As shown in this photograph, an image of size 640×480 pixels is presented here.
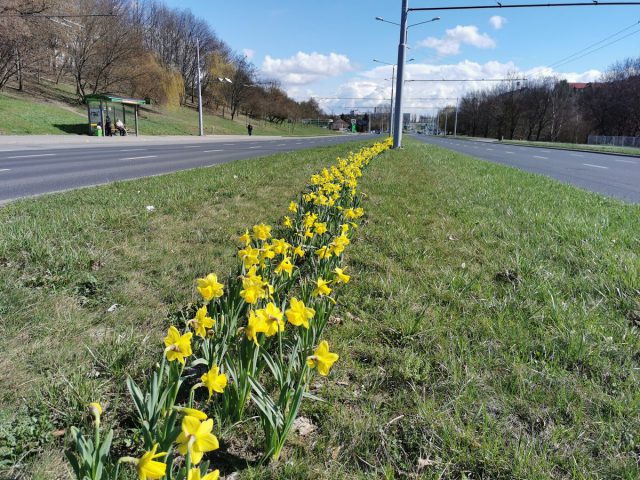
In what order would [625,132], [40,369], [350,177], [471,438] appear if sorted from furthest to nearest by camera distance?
[625,132]
[350,177]
[40,369]
[471,438]

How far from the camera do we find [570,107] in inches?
2987

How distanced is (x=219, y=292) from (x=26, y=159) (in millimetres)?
15009

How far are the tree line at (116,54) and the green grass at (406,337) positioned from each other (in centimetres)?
1896

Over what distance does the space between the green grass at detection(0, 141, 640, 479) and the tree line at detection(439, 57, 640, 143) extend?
6412 cm

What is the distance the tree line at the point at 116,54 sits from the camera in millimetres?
31031

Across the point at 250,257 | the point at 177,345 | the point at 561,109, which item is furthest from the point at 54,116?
the point at 561,109

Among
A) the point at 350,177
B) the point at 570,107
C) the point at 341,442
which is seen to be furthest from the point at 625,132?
the point at 341,442

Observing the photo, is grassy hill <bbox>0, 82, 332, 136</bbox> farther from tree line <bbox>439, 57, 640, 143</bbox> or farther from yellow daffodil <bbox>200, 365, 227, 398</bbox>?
tree line <bbox>439, 57, 640, 143</bbox>

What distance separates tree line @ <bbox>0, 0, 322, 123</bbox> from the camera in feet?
102

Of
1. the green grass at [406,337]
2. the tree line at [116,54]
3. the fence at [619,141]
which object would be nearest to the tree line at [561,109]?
the fence at [619,141]

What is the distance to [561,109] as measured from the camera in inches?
3034

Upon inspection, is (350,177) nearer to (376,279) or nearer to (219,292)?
(376,279)

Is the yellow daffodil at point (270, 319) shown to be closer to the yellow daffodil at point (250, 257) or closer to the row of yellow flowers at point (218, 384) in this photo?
the row of yellow flowers at point (218, 384)

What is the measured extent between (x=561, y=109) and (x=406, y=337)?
88.6 meters
